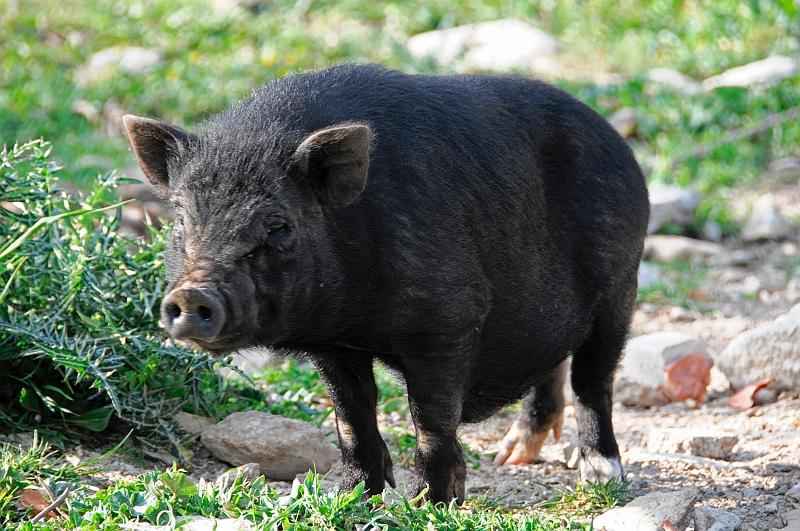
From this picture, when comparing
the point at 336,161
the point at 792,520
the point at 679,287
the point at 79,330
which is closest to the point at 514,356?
the point at 792,520

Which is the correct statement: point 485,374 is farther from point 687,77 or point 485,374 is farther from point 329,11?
point 329,11

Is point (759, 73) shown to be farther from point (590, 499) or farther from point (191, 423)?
point (191, 423)

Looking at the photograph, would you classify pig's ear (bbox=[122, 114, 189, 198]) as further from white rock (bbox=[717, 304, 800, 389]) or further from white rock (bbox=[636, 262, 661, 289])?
white rock (bbox=[636, 262, 661, 289])

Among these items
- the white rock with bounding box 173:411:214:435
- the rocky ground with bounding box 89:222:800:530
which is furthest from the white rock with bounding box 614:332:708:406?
the white rock with bounding box 173:411:214:435

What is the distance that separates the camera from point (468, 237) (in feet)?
14.5

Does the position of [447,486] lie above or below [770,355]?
above

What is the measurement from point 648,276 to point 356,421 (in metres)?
4.04

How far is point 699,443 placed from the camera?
5.34 metres

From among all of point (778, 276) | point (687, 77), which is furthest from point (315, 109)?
point (687, 77)

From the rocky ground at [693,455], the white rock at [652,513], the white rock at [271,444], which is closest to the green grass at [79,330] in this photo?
the white rock at [271,444]

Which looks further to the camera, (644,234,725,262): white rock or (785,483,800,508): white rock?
(644,234,725,262): white rock

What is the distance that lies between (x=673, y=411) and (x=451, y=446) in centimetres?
210

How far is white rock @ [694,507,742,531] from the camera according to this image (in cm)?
423

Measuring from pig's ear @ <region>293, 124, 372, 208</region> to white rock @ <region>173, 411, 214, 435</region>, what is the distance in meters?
1.58
